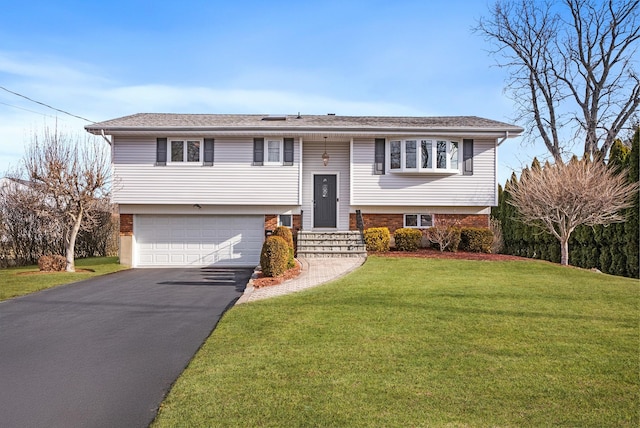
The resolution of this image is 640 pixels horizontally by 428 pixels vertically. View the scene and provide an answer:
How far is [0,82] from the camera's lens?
1571 cm

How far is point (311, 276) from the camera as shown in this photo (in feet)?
40.9

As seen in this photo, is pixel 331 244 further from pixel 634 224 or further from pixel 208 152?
pixel 634 224

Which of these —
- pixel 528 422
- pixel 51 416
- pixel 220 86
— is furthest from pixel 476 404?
pixel 220 86

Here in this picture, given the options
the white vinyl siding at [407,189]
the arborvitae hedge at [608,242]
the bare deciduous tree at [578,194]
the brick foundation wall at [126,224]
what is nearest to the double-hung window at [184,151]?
the brick foundation wall at [126,224]

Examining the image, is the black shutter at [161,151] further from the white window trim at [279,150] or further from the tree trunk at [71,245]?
the white window trim at [279,150]

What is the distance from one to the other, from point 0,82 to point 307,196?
1090 centimetres

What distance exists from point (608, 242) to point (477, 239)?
13.5 ft

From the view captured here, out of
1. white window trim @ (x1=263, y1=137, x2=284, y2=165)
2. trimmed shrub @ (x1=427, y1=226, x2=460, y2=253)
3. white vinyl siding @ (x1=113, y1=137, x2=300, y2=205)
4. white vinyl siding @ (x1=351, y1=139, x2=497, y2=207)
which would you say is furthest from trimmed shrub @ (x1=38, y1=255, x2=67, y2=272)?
trimmed shrub @ (x1=427, y1=226, x2=460, y2=253)

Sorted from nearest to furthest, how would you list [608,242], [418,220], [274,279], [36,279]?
1. [274,279]
2. [36,279]
3. [608,242]
4. [418,220]

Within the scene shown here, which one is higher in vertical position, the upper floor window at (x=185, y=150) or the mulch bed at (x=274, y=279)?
the upper floor window at (x=185, y=150)

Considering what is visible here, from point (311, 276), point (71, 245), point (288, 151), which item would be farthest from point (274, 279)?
point (71, 245)

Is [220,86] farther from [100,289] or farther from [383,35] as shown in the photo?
[100,289]

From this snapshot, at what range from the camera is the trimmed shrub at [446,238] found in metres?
16.7

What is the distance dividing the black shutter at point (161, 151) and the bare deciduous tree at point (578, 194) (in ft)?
41.1
